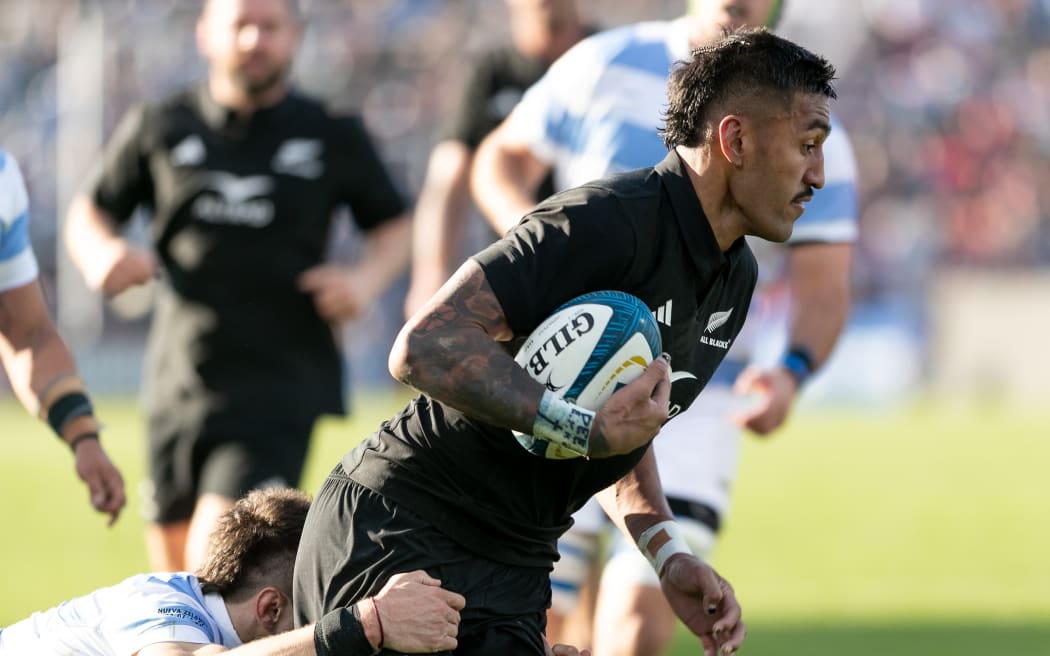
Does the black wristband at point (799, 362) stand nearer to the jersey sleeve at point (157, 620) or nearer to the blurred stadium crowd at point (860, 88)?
the jersey sleeve at point (157, 620)

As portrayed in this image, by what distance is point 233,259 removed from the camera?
747 centimetres

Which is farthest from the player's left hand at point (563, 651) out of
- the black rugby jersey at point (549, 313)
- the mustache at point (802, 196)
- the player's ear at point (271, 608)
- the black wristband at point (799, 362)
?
the black wristband at point (799, 362)

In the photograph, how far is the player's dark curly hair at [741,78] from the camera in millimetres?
4176

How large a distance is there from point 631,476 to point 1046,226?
923 inches

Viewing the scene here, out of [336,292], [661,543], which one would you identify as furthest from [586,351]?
[336,292]

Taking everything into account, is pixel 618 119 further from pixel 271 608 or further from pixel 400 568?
pixel 400 568

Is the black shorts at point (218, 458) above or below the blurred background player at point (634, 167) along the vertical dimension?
below

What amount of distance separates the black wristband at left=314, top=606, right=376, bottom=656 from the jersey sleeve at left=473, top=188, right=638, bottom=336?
779 millimetres

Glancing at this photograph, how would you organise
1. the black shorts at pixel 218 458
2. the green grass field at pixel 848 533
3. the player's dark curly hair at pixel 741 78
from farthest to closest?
the green grass field at pixel 848 533
the black shorts at pixel 218 458
the player's dark curly hair at pixel 741 78

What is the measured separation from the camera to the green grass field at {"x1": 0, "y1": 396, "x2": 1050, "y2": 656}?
1020 centimetres

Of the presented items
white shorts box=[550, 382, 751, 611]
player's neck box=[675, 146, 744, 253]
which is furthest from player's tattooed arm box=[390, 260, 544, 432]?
white shorts box=[550, 382, 751, 611]

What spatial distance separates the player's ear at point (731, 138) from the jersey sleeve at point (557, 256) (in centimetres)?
34

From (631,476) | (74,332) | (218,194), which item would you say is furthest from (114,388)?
(631,476)

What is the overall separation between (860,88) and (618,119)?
23.0 meters
